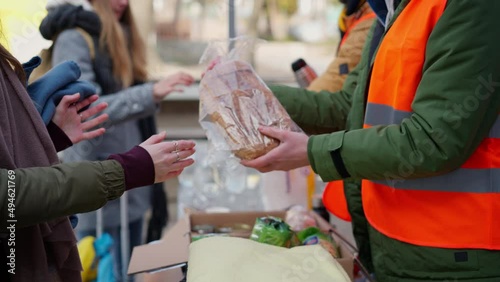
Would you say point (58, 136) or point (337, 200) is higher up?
point (58, 136)

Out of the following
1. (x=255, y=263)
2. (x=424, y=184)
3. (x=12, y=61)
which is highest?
(x=12, y=61)

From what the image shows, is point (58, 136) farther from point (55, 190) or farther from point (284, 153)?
point (284, 153)

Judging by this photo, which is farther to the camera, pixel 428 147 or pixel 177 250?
pixel 177 250

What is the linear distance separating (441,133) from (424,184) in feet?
0.54

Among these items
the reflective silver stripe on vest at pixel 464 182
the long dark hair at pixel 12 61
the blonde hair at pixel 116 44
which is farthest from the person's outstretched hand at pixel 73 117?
the blonde hair at pixel 116 44

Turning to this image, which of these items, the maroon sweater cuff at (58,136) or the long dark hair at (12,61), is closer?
the long dark hair at (12,61)

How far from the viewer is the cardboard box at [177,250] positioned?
5.70 feet

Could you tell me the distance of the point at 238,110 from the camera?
5.57 feet

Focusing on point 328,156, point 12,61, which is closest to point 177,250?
point 328,156

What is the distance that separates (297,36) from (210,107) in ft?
12.7

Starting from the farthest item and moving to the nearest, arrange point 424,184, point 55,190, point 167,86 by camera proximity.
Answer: point 167,86 < point 424,184 < point 55,190

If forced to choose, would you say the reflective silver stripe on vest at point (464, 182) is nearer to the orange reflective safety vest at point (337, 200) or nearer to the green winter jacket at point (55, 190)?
the orange reflective safety vest at point (337, 200)

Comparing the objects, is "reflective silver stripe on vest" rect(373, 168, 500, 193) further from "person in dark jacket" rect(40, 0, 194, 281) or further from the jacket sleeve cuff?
"person in dark jacket" rect(40, 0, 194, 281)

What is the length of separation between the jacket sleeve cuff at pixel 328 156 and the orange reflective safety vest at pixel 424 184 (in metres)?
0.12
